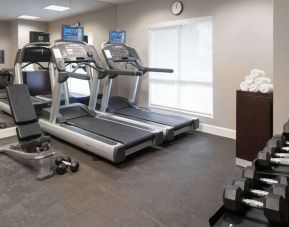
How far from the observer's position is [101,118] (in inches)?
186

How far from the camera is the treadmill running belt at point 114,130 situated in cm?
359

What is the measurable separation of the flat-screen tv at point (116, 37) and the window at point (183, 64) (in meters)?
0.60

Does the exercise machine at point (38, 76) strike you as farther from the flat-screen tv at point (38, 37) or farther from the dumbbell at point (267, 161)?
the dumbbell at point (267, 161)

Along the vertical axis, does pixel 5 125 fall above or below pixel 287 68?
below

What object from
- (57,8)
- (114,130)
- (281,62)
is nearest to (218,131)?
(114,130)

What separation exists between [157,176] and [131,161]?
22.8 inches

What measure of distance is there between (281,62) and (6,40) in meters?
4.37

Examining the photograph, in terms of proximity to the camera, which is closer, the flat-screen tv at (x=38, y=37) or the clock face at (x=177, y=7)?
the flat-screen tv at (x=38, y=37)

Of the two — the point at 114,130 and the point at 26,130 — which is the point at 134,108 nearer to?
the point at 114,130

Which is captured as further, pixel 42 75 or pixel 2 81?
pixel 42 75

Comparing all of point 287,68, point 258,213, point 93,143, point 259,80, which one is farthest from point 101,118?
point 258,213

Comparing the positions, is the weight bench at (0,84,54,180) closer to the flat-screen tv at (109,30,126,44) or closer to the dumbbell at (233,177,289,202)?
the flat-screen tv at (109,30,126,44)

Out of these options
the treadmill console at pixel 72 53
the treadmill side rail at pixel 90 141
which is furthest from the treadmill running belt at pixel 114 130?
the treadmill console at pixel 72 53

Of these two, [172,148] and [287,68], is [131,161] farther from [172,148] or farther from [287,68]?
[287,68]
